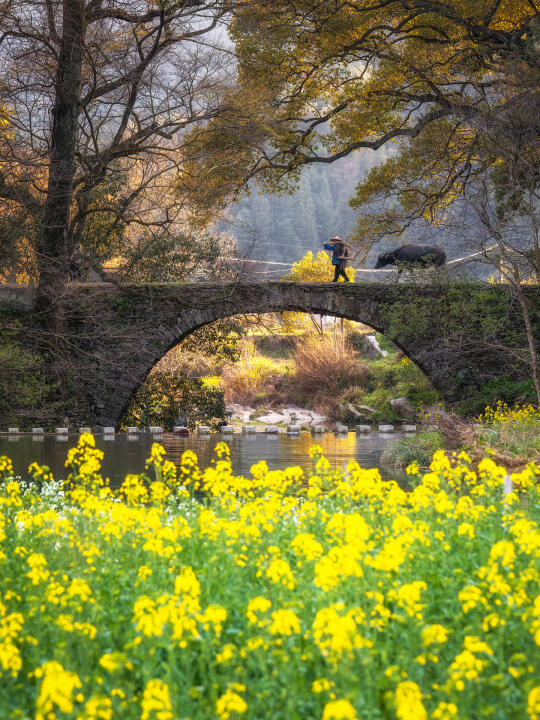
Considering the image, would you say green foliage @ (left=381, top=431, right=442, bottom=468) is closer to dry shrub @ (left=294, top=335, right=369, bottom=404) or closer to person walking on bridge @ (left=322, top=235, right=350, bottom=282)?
person walking on bridge @ (left=322, top=235, right=350, bottom=282)

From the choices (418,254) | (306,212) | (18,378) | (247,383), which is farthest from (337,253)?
(306,212)

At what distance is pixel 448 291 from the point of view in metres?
16.3

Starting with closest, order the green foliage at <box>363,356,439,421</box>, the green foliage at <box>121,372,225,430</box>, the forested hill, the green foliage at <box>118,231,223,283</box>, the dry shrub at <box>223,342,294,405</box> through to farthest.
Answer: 1. the green foliage at <box>118,231,223,283</box>
2. the green foliage at <box>121,372,225,430</box>
3. the green foliage at <box>363,356,439,421</box>
4. the dry shrub at <box>223,342,294,405</box>
5. the forested hill

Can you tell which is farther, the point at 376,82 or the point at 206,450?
the point at 376,82

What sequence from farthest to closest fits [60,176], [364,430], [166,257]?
[364,430], [166,257], [60,176]

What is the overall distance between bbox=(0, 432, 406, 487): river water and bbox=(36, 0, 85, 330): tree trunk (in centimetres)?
196

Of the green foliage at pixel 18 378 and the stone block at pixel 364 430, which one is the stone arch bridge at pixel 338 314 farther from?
the stone block at pixel 364 430

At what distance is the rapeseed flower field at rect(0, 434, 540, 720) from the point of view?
8.71ft

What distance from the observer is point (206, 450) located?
12961mm

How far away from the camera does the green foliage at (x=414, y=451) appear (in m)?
11.3

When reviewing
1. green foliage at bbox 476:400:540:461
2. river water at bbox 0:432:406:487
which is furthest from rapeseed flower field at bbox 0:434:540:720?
river water at bbox 0:432:406:487

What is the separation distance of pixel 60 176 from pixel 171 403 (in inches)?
203

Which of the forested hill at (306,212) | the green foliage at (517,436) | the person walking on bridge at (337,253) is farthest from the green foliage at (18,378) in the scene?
the forested hill at (306,212)

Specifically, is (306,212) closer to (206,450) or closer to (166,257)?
(166,257)
